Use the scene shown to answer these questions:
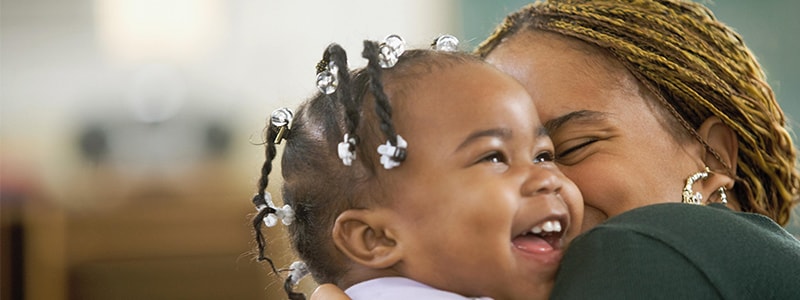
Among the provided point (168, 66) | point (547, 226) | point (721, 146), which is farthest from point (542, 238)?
point (168, 66)

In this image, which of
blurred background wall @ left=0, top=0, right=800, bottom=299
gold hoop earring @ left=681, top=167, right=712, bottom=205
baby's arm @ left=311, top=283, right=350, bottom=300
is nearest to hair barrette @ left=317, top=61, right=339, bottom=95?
baby's arm @ left=311, top=283, right=350, bottom=300

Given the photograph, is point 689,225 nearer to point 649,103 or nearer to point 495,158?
point 495,158

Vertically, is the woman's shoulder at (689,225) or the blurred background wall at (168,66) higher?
the woman's shoulder at (689,225)

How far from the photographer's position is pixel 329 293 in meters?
1.45

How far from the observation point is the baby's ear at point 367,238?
1477 mm

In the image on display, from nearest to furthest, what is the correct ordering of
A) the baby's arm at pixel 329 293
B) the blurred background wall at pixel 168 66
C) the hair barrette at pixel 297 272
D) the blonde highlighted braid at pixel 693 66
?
the baby's arm at pixel 329 293 < the hair barrette at pixel 297 272 < the blonde highlighted braid at pixel 693 66 < the blurred background wall at pixel 168 66

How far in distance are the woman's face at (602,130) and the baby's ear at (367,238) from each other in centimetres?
34

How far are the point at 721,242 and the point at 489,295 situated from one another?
0.33 meters

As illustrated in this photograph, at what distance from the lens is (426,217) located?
146 centimetres

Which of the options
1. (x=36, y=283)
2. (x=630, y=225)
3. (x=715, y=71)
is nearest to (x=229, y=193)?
(x=36, y=283)

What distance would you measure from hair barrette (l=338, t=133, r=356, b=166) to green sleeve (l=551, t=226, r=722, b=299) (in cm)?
34

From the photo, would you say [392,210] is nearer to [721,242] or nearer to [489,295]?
[489,295]

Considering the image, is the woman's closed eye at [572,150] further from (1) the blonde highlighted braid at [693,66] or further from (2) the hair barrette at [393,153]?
(2) the hair barrette at [393,153]

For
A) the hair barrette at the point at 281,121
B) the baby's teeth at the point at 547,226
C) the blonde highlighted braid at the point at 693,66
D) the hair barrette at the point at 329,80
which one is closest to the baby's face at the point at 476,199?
the baby's teeth at the point at 547,226
